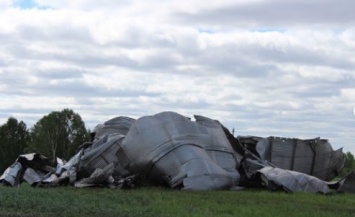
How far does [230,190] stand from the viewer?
815 inches

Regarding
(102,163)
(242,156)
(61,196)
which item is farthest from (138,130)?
(61,196)

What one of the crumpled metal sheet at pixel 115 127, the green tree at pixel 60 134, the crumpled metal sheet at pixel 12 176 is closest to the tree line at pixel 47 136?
the green tree at pixel 60 134

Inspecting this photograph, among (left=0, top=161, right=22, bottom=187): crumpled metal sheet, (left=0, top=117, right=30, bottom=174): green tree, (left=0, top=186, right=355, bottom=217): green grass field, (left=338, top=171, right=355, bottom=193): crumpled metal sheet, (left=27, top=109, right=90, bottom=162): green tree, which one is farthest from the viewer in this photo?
(left=0, top=117, right=30, bottom=174): green tree

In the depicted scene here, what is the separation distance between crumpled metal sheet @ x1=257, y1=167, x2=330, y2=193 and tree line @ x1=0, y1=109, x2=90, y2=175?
52819mm

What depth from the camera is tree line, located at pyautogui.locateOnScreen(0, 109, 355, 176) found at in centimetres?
7438

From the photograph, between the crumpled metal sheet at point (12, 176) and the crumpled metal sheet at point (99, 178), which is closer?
the crumpled metal sheet at point (99, 178)

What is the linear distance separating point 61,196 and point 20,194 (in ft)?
3.13

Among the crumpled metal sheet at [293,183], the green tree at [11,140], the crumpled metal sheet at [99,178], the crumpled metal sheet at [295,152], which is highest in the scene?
the crumpled metal sheet at [295,152]

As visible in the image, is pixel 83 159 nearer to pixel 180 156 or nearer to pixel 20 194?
pixel 180 156

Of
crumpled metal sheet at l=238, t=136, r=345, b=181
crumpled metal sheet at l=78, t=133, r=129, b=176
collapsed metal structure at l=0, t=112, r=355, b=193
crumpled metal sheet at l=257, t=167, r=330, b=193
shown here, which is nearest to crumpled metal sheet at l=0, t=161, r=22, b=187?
collapsed metal structure at l=0, t=112, r=355, b=193

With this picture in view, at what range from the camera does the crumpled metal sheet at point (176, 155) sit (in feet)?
67.9

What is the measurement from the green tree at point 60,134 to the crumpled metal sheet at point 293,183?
53.8m

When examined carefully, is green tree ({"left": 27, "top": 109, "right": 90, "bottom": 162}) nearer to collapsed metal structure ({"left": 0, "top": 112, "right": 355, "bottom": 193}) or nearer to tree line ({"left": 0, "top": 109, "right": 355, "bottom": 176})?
tree line ({"left": 0, "top": 109, "right": 355, "bottom": 176})

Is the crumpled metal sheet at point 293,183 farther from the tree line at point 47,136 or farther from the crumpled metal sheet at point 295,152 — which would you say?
the tree line at point 47,136
